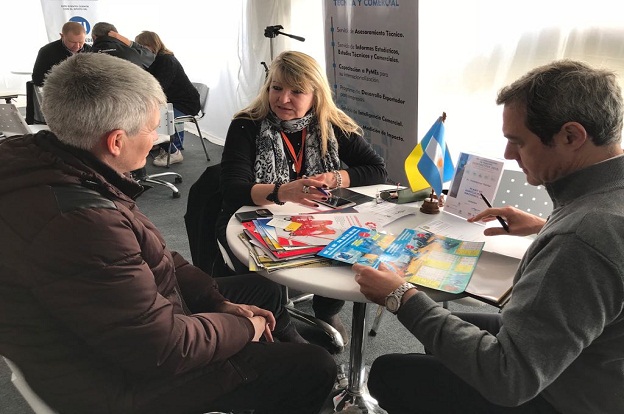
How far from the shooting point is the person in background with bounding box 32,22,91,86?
4414 millimetres

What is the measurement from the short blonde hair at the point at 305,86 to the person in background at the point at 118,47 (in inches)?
97.1

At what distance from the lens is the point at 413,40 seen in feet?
8.44

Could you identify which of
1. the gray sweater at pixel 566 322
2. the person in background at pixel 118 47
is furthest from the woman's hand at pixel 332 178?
the person in background at pixel 118 47

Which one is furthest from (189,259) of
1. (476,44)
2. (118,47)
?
(118,47)

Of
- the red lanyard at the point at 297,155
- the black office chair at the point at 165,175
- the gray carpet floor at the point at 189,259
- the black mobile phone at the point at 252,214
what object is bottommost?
the gray carpet floor at the point at 189,259

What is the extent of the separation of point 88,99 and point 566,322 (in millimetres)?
1047

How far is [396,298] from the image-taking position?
111 centimetres

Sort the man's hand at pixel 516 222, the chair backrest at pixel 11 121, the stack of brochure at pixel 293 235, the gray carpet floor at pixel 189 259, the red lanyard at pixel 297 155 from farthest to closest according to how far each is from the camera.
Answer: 1. the chair backrest at pixel 11 121
2. the red lanyard at pixel 297 155
3. the gray carpet floor at pixel 189 259
4. the man's hand at pixel 516 222
5. the stack of brochure at pixel 293 235

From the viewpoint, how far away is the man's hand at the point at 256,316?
1350 mm

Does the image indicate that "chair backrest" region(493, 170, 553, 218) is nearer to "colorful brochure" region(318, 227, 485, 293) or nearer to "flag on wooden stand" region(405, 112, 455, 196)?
"flag on wooden stand" region(405, 112, 455, 196)

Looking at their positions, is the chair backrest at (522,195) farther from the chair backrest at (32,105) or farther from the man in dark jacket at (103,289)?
Answer: the chair backrest at (32,105)

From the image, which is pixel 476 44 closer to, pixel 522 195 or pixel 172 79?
pixel 522 195

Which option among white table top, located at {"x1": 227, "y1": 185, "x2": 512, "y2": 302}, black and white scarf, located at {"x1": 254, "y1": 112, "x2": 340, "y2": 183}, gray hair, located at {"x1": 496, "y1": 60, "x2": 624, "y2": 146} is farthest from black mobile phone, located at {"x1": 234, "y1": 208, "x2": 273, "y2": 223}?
gray hair, located at {"x1": 496, "y1": 60, "x2": 624, "y2": 146}

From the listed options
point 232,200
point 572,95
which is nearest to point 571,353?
point 572,95
